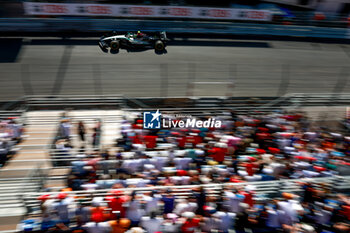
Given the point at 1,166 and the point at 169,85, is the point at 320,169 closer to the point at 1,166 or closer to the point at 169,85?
the point at 169,85

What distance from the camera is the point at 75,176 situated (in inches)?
268

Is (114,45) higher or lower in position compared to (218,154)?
higher

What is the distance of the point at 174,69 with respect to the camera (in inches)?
486

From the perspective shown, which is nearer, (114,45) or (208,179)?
(208,179)

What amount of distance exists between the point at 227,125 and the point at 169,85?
352cm

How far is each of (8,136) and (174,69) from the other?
7131 millimetres

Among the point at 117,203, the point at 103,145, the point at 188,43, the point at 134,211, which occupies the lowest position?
the point at 134,211

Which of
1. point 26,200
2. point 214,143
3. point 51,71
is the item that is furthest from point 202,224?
point 51,71

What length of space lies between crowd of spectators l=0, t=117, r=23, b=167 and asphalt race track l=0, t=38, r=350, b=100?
2.35 m

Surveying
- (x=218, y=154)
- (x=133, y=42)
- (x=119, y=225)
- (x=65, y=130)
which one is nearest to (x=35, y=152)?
(x=65, y=130)

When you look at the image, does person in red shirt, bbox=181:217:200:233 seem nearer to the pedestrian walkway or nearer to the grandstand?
the grandstand

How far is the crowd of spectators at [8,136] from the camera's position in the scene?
7793 millimetres

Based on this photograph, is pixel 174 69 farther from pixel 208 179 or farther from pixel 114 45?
pixel 208 179

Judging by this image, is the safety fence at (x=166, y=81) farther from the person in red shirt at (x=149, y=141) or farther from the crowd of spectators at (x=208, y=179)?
the person in red shirt at (x=149, y=141)
